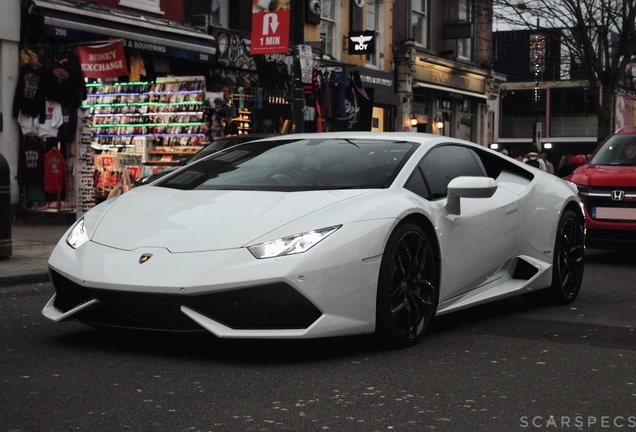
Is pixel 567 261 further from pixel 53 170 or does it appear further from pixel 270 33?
pixel 53 170

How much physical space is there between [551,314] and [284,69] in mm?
14977

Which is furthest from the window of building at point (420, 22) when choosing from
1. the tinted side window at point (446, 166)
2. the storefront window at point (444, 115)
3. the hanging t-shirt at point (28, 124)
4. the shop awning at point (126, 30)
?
the tinted side window at point (446, 166)

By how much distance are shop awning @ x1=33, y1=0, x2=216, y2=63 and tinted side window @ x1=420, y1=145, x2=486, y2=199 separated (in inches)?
414

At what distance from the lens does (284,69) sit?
2175cm

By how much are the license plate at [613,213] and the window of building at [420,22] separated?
68.0 ft

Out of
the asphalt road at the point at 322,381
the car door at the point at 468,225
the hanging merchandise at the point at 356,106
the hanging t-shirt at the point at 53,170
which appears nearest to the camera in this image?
the asphalt road at the point at 322,381

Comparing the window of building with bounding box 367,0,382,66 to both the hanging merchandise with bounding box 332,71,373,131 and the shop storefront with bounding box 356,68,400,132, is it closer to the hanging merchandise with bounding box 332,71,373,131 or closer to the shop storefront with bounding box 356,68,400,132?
the shop storefront with bounding box 356,68,400,132

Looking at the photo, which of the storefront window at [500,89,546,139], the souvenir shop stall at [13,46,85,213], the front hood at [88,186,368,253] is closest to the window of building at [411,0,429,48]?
the souvenir shop stall at [13,46,85,213]

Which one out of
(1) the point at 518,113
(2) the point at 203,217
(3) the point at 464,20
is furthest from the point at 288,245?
(1) the point at 518,113

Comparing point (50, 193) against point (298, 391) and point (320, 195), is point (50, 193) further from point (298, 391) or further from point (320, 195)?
point (298, 391)

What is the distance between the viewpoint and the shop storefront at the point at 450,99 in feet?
104

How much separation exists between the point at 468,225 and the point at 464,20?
2874 centimetres

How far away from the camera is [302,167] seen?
250 inches

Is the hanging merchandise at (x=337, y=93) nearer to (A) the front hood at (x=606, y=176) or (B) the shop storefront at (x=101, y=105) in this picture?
(B) the shop storefront at (x=101, y=105)
